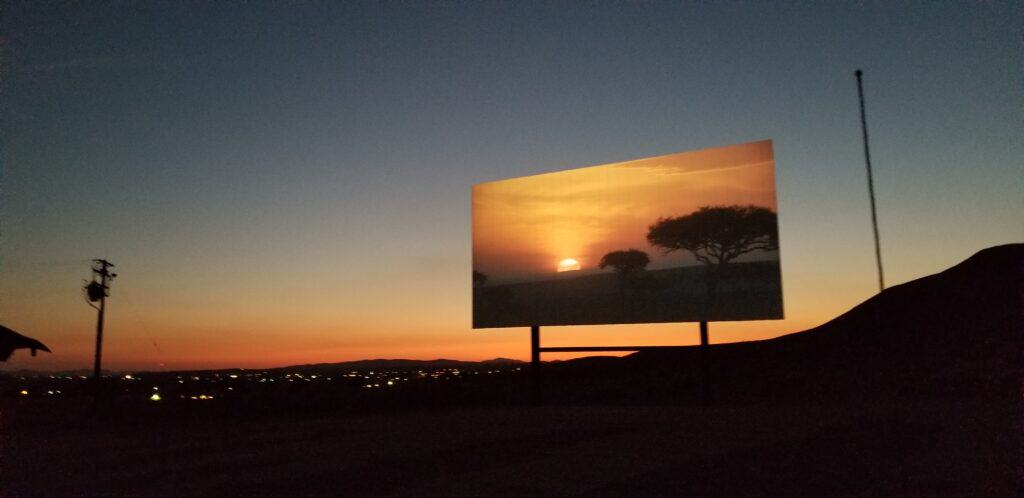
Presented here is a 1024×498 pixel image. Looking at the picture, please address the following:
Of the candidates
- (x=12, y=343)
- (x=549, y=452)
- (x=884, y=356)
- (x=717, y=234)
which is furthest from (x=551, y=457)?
(x=884, y=356)

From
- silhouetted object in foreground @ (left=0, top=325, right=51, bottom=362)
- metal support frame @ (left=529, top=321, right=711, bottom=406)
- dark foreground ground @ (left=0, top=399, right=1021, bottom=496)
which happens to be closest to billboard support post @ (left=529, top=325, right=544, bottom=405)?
metal support frame @ (left=529, top=321, right=711, bottom=406)

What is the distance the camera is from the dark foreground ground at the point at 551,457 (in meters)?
6.91

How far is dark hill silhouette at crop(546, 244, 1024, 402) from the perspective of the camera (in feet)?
84.3

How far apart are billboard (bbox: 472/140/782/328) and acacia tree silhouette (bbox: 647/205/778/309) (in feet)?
0.06

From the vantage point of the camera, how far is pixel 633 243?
53.5ft

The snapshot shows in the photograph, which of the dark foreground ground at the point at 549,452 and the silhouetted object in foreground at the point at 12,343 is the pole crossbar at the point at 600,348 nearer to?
the dark foreground ground at the point at 549,452

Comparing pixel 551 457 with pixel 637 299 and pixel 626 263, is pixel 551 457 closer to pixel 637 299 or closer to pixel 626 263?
pixel 637 299

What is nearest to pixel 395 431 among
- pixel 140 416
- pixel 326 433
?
pixel 326 433

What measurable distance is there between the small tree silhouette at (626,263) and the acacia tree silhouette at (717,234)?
1.60ft

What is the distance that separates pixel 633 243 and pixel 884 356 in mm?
22329

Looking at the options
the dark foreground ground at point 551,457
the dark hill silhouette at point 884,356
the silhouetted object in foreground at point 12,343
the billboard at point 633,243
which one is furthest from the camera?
the dark hill silhouette at point 884,356

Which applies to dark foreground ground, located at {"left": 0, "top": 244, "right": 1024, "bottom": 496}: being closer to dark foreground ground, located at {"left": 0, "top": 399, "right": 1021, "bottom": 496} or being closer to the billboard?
dark foreground ground, located at {"left": 0, "top": 399, "right": 1021, "bottom": 496}

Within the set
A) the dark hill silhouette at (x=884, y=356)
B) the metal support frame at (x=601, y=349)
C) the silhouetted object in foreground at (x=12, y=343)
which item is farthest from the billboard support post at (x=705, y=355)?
the silhouetted object in foreground at (x=12, y=343)

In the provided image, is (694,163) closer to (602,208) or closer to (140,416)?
(602,208)
